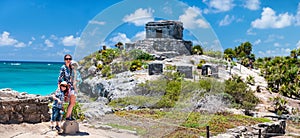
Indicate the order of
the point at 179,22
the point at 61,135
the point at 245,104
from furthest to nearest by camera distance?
1. the point at 245,104
2. the point at 179,22
3. the point at 61,135

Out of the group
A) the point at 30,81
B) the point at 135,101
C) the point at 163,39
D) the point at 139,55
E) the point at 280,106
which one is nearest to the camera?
the point at 135,101

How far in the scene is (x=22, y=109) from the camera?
274 inches

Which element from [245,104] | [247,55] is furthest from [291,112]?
[247,55]

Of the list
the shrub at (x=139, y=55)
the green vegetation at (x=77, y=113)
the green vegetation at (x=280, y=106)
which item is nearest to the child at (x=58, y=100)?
the green vegetation at (x=77, y=113)

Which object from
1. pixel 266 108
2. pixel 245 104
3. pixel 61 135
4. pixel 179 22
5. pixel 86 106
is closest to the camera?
pixel 61 135

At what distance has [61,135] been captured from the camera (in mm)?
6023

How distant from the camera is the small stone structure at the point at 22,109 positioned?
6.73 metres

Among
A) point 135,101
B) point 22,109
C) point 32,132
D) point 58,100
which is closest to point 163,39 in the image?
point 135,101

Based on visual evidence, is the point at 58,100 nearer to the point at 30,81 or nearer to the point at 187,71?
the point at 187,71

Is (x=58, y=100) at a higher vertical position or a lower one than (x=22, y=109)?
higher

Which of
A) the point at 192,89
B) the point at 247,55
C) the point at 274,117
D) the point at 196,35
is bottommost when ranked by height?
the point at 274,117

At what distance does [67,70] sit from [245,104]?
11.8 m

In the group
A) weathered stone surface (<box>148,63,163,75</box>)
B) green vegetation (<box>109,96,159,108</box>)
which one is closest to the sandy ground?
green vegetation (<box>109,96,159,108</box>)

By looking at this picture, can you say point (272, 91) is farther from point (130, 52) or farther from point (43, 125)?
point (43, 125)
